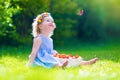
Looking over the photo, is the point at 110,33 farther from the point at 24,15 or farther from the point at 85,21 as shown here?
the point at 24,15

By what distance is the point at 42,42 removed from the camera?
27.5 ft

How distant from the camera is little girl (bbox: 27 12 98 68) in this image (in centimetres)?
809

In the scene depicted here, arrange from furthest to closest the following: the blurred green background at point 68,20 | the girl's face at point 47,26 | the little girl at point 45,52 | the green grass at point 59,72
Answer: the blurred green background at point 68,20
the girl's face at point 47,26
the little girl at point 45,52
the green grass at point 59,72

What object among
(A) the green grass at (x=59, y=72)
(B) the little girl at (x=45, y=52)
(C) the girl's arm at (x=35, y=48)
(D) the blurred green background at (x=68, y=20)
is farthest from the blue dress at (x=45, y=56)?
(D) the blurred green background at (x=68, y=20)

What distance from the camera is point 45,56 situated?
27.3 ft

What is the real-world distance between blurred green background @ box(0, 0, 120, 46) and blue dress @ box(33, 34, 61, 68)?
6129 mm

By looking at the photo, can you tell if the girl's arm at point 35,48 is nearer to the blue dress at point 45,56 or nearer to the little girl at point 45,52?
the little girl at point 45,52

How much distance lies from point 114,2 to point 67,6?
101 inches

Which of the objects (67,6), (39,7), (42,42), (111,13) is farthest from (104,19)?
(42,42)

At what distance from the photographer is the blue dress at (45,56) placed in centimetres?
813

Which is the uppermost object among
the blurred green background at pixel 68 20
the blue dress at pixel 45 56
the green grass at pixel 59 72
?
the blurred green background at pixel 68 20

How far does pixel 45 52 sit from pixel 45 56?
85mm

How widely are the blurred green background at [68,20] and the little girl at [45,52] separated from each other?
611 centimetres

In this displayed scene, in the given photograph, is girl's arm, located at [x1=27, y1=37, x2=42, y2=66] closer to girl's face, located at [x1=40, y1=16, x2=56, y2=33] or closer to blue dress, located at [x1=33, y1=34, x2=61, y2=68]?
blue dress, located at [x1=33, y1=34, x2=61, y2=68]
